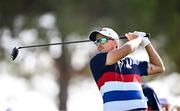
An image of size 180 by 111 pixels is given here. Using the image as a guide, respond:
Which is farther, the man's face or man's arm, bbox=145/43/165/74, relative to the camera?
man's arm, bbox=145/43/165/74

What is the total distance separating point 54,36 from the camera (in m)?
16.3

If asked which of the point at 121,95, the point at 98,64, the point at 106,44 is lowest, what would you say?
the point at 121,95

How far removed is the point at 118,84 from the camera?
208 inches

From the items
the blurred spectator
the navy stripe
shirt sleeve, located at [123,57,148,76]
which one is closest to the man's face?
shirt sleeve, located at [123,57,148,76]

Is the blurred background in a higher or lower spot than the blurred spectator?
higher

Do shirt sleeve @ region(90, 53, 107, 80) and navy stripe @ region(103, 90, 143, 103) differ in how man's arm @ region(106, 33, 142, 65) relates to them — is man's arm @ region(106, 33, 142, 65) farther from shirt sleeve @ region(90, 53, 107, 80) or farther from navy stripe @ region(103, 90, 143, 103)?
navy stripe @ region(103, 90, 143, 103)

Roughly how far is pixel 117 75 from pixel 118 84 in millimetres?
68

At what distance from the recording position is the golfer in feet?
17.3

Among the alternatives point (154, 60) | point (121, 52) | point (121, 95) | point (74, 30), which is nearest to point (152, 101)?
point (154, 60)

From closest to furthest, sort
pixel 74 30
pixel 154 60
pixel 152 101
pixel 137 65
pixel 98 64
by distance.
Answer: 1. pixel 98 64
2. pixel 137 65
3. pixel 154 60
4. pixel 152 101
5. pixel 74 30

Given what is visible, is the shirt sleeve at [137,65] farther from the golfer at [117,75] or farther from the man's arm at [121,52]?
the man's arm at [121,52]

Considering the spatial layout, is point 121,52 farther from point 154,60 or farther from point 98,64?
point 154,60

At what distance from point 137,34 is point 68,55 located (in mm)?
11138

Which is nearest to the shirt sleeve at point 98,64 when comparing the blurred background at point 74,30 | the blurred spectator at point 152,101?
the blurred spectator at point 152,101
